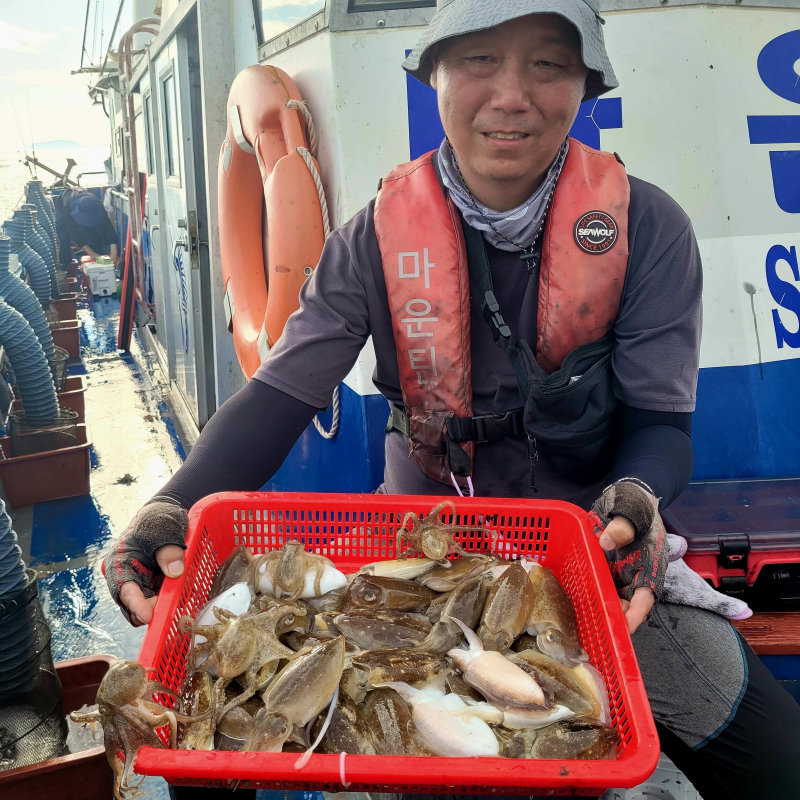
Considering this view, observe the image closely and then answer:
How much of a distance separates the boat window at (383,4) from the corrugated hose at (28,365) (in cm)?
313

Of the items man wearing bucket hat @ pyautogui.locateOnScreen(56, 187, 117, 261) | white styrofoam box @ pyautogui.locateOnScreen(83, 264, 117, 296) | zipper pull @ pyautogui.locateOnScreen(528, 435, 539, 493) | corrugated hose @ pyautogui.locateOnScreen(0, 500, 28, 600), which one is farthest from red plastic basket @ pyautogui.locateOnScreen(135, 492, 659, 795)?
man wearing bucket hat @ pyautogui.locateOnScreen(56, 187, 117, 261)

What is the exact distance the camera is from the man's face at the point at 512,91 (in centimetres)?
161

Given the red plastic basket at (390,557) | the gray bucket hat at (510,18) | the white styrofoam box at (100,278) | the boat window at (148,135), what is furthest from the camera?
the white styrofoam box at (100,278)

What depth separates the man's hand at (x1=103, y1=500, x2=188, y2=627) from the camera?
4.58 feet

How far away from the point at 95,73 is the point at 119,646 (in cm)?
2259

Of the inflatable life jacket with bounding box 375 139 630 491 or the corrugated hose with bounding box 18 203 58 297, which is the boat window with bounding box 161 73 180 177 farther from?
the inflatable life jacket with bounding box 375 139 630 491

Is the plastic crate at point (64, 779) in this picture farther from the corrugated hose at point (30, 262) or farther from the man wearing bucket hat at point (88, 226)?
the man wearing bucket hat at point (88, 226)

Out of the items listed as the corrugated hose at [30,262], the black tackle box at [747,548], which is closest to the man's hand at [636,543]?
the black tackle box at [747,548]

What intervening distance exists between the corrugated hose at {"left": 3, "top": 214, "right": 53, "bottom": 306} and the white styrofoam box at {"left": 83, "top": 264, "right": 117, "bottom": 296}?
4059 millimetres

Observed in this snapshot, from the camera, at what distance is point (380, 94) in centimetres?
260

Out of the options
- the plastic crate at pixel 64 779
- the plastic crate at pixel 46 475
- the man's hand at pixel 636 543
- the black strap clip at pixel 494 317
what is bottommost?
the plastic crate at pixel 64 779

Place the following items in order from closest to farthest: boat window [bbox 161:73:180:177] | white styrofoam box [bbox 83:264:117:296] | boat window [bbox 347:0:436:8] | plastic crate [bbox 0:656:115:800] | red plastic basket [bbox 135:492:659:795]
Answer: red plastic basket [bbox 135:492:659:795]
plastic crate [bbox 0:656:115:800]
boat window [bbox 347:0:436:8]
boat window [bbox 161:73:180:177]
white styrofoam box [bbox 83:264:117:296]

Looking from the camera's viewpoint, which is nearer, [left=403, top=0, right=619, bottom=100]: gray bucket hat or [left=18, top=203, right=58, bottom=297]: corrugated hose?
[left=403, top=0, right=619, bottom=100]: gray bucket hat

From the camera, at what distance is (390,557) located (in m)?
1.78
